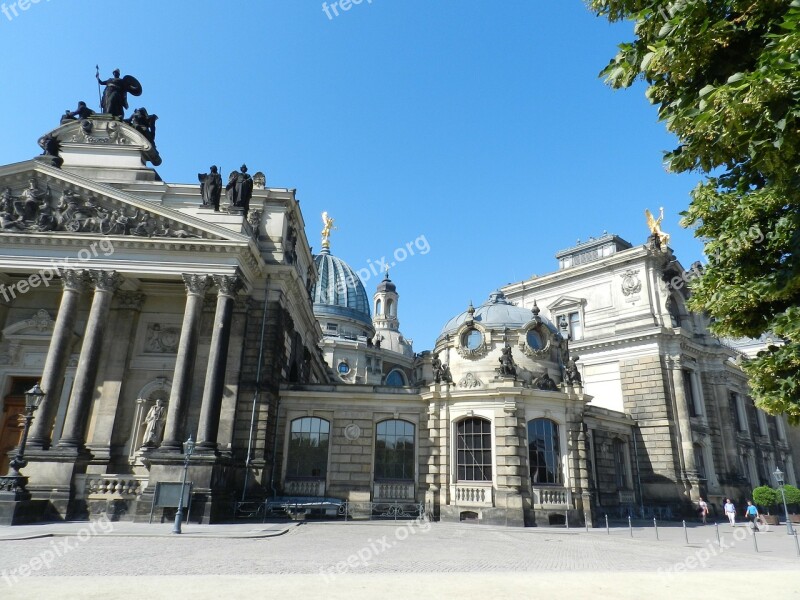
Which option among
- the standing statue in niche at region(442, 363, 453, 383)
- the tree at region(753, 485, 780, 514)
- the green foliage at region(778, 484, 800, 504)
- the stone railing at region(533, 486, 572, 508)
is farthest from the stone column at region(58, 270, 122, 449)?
the green foliage at region(778, 484, 800, 504)

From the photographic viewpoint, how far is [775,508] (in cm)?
4138

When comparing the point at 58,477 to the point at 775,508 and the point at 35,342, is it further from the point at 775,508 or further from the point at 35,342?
the point at 775,508

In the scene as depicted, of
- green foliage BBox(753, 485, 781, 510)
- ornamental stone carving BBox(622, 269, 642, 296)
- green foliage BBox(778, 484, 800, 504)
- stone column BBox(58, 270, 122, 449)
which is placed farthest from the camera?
ornamental stone carving BBox(622, 269, 642, 296)

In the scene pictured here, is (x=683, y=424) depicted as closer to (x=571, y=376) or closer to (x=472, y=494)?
(x=571, y=376)

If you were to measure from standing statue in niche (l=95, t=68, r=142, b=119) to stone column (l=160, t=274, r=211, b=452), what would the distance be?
1598 centimetres

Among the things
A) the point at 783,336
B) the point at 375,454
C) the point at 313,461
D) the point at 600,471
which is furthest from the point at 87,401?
the point at 600,471

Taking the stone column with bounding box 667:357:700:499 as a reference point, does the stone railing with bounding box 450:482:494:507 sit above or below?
below

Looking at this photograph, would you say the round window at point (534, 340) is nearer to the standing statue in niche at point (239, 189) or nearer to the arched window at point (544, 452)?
the arched window at point (544, 452)

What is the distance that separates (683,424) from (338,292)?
138 feet

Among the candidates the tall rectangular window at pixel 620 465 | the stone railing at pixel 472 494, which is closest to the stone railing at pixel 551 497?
the stone railing at pixel 472 494

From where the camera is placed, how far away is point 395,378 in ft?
220

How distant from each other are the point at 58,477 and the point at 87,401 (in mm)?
3394

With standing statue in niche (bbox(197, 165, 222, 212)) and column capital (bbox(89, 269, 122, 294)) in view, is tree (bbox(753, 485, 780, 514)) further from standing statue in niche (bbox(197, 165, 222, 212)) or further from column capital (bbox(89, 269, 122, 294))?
column capital (bbox(89, 269, 122, 294))

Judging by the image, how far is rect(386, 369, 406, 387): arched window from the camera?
66200mm
